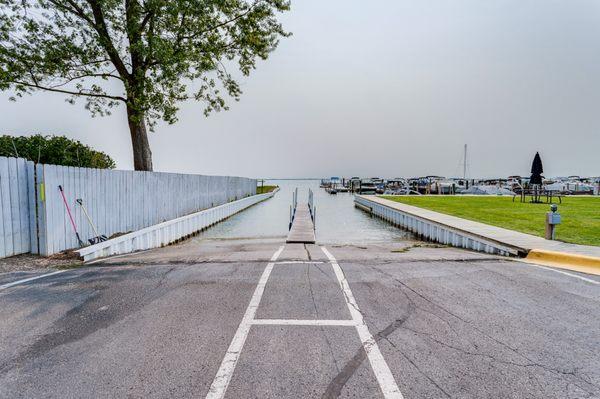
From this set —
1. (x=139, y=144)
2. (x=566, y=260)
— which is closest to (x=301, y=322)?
(x=566, y=260)

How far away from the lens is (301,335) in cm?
341

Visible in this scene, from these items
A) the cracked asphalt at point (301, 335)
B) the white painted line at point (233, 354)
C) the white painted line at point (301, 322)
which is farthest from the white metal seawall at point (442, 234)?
the white painted line at point (233, 354)

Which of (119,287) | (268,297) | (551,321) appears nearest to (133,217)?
(119,287)

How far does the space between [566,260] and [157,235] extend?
13.8 metres

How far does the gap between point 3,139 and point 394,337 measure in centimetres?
2896

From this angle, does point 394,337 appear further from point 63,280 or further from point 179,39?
point 179,39

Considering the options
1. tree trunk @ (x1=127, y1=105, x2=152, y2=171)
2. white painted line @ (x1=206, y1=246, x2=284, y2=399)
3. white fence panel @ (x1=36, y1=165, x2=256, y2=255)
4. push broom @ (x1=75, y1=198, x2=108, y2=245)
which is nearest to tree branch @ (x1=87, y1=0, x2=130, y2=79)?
tree trunk @ (x1=127, y1=105, x2=152, y2=171)

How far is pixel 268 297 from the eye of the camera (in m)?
4.58

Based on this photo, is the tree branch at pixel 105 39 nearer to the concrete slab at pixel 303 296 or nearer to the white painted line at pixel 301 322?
the concrete slab at pixel 303 296

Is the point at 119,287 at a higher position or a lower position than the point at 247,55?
lower

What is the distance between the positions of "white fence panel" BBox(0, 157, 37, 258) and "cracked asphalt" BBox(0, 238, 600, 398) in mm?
2221

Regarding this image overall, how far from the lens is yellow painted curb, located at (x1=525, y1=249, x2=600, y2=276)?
6324mm

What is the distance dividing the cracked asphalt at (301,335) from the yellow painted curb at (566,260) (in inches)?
44.1

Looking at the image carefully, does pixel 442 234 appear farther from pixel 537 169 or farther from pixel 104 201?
pixel 104 201
